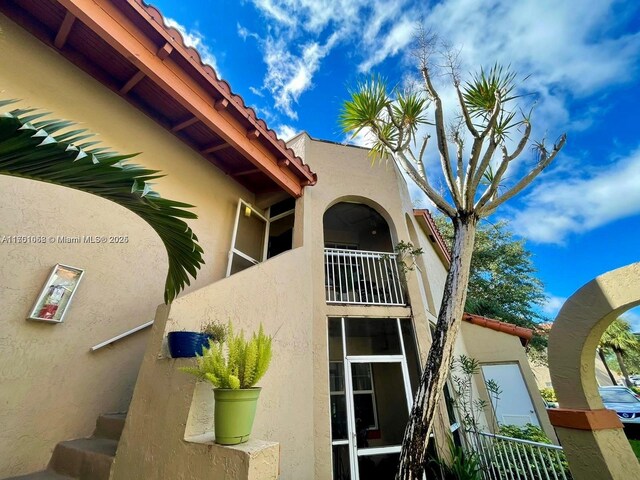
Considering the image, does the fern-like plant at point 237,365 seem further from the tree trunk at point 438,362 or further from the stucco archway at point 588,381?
the stucco archway at point 588,381

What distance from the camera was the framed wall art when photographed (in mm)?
A: 2751

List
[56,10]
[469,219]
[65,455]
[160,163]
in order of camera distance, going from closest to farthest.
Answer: [65,455] < [56,10] < [469,219] < [160,163]

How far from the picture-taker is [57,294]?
2875 millimetres

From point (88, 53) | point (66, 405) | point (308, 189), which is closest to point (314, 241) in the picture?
point (308, 189)

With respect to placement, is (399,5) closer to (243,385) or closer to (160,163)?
(160,163)

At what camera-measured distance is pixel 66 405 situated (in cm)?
281

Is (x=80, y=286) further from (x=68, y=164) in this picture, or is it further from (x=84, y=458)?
(x=68, y=164)

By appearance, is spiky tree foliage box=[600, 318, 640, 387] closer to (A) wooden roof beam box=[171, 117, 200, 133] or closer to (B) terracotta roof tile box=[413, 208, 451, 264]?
(B) terracotta roof tile box=[413, 208, 451, 264]

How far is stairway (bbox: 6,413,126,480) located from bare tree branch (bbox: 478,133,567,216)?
545 centimetres

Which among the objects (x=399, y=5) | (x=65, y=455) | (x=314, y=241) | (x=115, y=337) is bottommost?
(x=65, y=455)

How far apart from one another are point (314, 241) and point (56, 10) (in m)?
4.68

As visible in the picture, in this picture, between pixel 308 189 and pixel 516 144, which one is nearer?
pixel 516 144

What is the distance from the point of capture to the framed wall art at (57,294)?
275cm

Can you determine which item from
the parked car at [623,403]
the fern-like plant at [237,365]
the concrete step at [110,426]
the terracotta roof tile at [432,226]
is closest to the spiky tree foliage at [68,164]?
the fern-like plant at [237,365]
